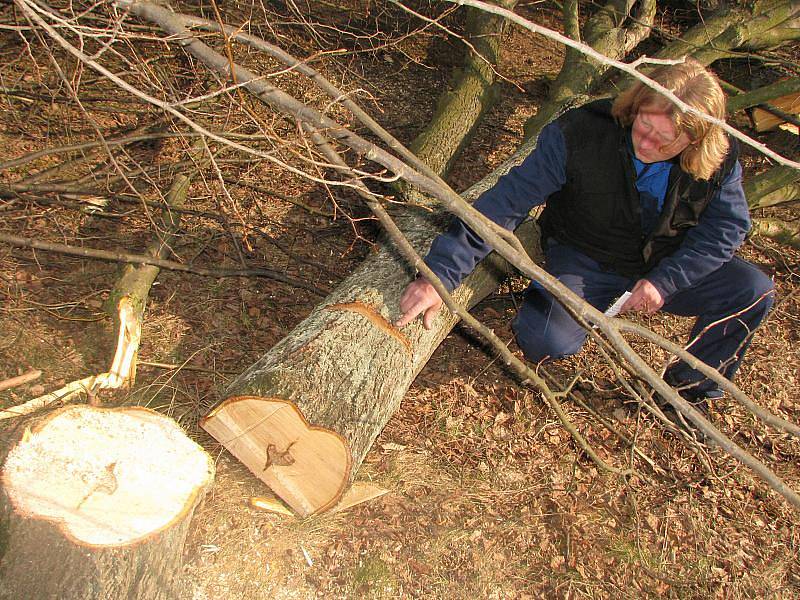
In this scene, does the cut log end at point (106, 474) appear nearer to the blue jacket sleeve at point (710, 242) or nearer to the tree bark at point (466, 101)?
the blue jacket sleeve at point (710, 242)

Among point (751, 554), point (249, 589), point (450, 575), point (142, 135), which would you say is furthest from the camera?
Answer: point (142, 135)

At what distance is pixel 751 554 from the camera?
113 inches

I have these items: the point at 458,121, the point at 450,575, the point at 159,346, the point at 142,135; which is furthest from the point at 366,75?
the point at 450,575

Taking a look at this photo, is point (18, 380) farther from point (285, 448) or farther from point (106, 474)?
point (285, 448)

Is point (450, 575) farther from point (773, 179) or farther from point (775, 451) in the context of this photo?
point (773, 179)

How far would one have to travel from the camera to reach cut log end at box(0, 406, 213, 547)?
1939 millimetres

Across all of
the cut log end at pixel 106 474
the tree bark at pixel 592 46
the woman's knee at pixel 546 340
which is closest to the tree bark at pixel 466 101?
the tree bark at pixel 592 46

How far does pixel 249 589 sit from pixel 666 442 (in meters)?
2.24

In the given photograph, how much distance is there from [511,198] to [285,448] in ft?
4.95

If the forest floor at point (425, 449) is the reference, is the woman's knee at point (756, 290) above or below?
above

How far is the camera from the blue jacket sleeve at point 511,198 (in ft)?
9.23

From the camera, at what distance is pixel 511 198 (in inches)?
114

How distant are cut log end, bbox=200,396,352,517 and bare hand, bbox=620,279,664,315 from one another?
164cm

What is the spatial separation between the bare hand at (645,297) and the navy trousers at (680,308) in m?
0.22
